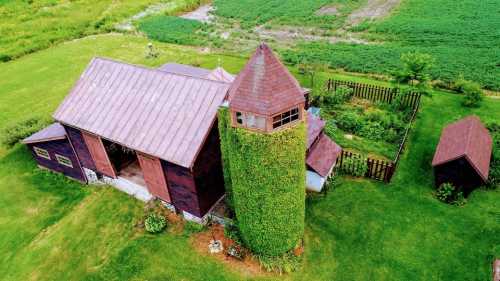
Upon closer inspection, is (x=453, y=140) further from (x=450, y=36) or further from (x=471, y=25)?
(x=471, y=25)

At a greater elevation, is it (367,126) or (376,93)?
(376,93)

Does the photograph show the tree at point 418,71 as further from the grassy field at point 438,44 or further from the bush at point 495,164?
the grassy field at point 438,44

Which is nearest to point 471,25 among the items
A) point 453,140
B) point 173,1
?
point 453,140

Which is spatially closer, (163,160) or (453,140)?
(163,160)

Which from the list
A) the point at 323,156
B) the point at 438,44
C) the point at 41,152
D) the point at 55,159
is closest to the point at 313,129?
the point at 323,156

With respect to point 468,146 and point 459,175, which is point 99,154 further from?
point 468,146

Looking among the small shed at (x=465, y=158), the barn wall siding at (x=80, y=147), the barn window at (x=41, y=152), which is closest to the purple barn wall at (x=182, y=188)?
the barn wall siding at (x=80, y=147)

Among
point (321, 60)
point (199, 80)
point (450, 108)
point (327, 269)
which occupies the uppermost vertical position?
point (199, 80)
